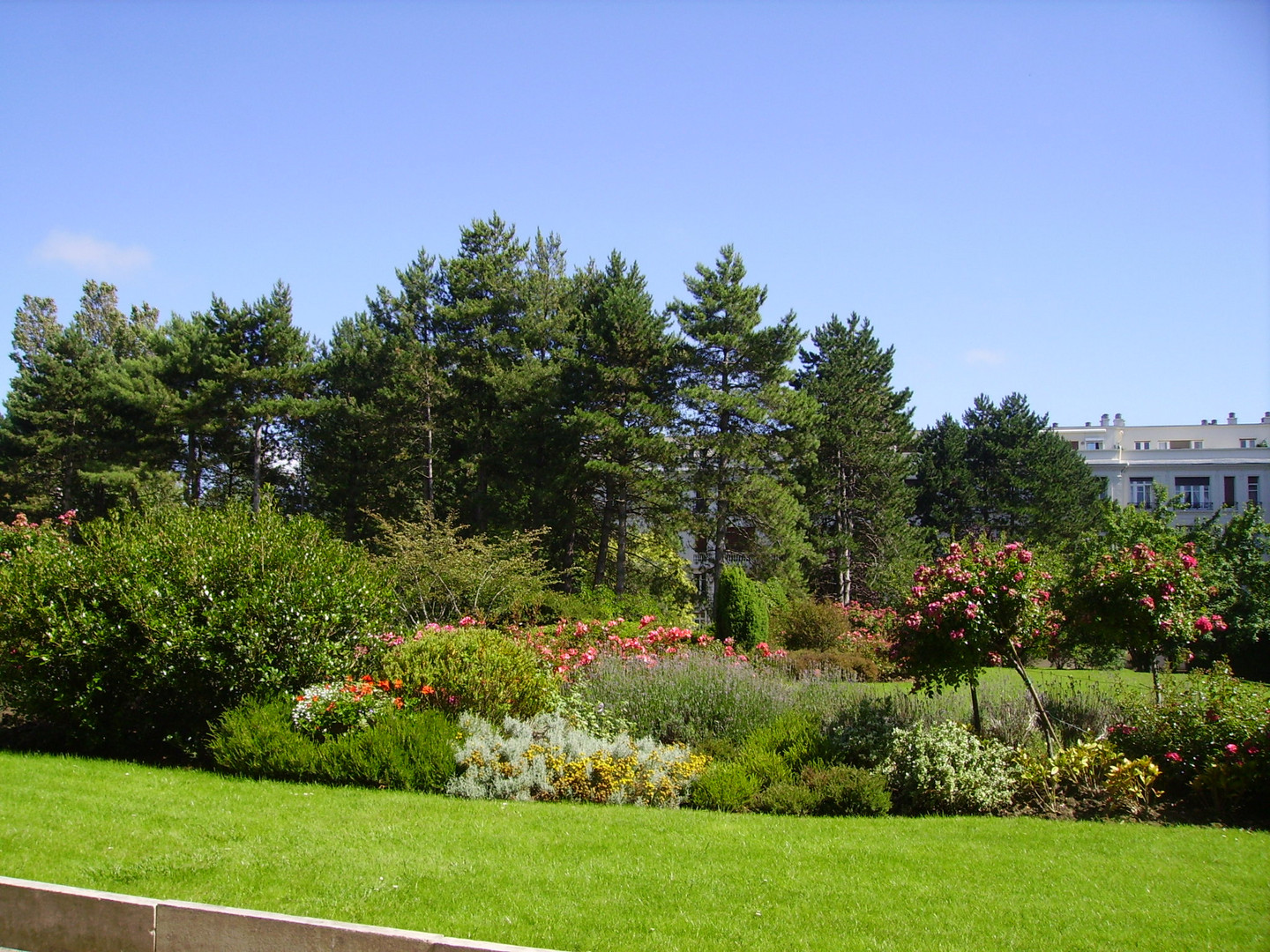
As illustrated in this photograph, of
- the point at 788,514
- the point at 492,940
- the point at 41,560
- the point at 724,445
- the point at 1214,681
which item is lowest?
the point at 492,940

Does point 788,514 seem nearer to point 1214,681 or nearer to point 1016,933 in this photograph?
point 1214,681

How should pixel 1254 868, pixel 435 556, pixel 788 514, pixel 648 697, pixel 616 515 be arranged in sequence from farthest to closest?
pixel 616 515 → pixel 788 514 → pixel 435 556 → pixel 648 697 → pixel 1254 868

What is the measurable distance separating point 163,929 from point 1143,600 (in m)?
8.29

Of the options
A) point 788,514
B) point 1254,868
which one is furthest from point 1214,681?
point 788,514

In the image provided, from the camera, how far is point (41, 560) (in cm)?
992

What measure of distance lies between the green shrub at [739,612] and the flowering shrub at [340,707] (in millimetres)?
11714

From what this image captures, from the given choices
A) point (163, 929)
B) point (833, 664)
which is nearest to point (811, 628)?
point (833, 664)

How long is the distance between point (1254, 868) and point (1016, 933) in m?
2.36

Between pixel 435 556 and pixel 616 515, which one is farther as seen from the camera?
pixel 616 515

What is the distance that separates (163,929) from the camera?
4.57 m

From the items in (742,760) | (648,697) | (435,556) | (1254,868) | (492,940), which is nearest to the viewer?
(492,940)

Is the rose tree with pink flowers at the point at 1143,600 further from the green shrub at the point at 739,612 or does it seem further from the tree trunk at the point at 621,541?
the tree trunk at the point at 621,541

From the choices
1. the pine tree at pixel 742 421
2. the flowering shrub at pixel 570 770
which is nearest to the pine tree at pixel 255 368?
the pine tree at pixel 742 421

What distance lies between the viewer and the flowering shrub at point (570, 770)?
7.80m
